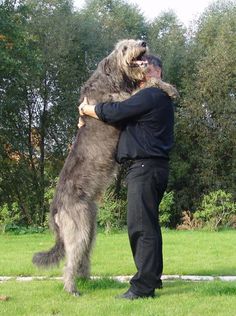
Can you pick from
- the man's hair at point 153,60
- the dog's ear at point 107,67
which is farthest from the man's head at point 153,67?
the dog's ear at point 107,67

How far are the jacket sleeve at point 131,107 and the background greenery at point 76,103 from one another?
14.9 m

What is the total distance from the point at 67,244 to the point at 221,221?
10.7m

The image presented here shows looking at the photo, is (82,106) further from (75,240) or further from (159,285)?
(159,285)

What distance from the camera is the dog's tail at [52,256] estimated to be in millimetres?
5575

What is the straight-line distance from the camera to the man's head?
520cm

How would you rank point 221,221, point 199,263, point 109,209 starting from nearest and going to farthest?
point 199,263 < point 109,209 < point 221,221

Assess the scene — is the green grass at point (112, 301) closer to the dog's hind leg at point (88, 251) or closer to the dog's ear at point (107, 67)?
the dog's hind leg at point (88, 251)

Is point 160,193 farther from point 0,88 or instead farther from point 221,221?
point 0,88

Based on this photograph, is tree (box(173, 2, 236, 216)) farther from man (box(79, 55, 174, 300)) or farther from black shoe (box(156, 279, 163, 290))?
man (box(79, 55, 174, 300))

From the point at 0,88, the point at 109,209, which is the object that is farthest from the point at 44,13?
the point at 109,209

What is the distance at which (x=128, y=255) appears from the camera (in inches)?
354

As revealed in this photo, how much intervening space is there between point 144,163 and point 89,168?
2.06 ft

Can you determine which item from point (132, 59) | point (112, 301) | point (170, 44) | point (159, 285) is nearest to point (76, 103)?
point (170, 44)

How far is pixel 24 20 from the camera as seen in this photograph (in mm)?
19688
